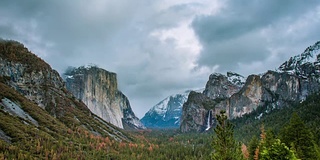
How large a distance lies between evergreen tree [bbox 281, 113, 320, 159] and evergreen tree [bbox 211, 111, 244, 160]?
11.6 metres

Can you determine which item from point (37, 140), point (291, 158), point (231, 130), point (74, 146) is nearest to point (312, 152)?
point (231, 130)

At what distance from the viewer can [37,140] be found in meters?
172

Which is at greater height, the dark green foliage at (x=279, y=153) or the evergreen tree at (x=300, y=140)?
the evergreen tree at (x=300, y=140)

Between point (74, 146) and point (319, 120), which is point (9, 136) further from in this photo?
point (319, 120)

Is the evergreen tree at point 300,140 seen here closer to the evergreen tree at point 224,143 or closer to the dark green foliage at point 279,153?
the evergreen tree at point 224,143

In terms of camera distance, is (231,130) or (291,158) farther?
(231,130)

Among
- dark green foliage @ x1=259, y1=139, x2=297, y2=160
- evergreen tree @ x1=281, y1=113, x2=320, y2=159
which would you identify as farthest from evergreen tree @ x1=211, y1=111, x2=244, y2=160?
evergreen tree @ x1=281, y1=113, x2=320, y2=159

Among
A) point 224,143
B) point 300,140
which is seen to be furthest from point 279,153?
point 300,140

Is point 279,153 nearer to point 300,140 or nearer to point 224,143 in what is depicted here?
point 224,143

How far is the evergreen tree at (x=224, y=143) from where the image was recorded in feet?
96.0

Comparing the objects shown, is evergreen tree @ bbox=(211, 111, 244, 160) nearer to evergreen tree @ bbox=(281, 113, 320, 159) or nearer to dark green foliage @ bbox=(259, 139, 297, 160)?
dark green foliage @ bbox=(259, 139, 297, 160)

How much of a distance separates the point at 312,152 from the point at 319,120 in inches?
5322

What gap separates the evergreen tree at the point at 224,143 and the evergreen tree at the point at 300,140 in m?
11.6

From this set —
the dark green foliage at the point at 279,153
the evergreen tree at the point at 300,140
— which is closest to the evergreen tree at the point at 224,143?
the dark green foliage at the point at 279,153
